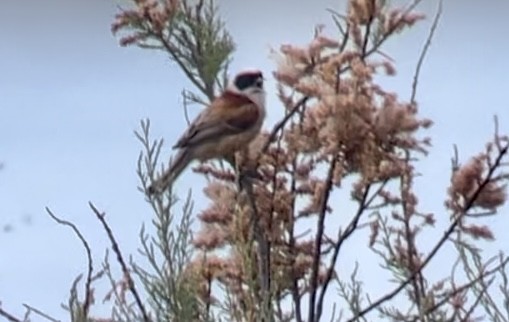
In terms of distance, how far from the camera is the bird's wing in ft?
6.60

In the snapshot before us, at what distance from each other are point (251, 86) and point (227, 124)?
0.08m

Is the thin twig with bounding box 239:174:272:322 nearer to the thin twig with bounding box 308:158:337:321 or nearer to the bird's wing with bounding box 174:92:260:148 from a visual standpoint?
the thin twig with bounding box 308:158:337:321

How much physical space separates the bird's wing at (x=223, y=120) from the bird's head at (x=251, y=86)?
13 mm

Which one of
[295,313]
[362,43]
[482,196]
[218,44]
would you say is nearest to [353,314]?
[295,313]

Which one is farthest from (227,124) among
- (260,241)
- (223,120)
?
(260,241)

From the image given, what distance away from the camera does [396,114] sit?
126 cm

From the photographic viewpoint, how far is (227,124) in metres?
2.23

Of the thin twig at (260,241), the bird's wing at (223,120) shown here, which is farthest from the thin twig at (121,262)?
the bird's wing at (223,120)

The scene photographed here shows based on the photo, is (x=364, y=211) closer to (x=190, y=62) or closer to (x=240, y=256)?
(x=240, y=256)

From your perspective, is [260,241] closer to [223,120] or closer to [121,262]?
[121,262]

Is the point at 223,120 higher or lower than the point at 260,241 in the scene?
higher

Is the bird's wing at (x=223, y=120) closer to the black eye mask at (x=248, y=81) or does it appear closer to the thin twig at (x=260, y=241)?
the black eye mask at (x=248, y=81)

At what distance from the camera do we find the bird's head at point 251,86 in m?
2.03

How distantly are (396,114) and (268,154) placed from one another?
178mm
